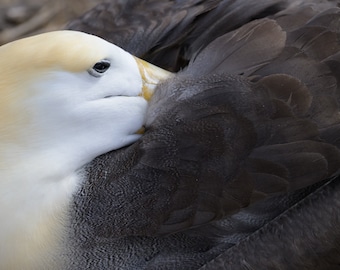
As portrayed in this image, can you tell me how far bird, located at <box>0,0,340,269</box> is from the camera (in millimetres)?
2812

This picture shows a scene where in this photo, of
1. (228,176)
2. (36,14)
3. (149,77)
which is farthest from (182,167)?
(36,14)

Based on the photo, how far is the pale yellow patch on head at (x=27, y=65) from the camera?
9.19 ft

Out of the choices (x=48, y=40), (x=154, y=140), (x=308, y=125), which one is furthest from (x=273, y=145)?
(x=48, y=40)

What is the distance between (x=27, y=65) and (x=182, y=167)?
599mm

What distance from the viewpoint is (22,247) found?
9.31 feet

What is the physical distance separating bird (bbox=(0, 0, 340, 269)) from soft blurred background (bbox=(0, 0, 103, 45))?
224 cm

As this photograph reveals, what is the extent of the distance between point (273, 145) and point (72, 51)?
722 mm

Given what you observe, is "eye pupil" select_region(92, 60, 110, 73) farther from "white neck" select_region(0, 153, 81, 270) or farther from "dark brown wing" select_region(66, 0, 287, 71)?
"dark brown wing" select_region(66, 0, 287, 71)

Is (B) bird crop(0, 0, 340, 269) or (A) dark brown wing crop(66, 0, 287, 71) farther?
(A) dark brown wing crop(66, 0, 287, 71)

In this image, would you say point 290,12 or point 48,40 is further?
point 290,12

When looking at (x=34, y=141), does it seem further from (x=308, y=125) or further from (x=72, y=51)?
(x=308, y=125)

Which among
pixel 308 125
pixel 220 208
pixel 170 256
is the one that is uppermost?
pixel 308 125

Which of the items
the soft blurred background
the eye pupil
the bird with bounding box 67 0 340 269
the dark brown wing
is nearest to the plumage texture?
the bird with bounding box 67 0 340 269

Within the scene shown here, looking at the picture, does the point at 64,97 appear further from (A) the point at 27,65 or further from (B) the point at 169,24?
(B) the point at 169,24
